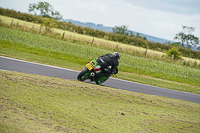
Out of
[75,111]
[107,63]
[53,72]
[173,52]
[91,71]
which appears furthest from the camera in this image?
[173,52]

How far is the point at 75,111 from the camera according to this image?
20.8ft

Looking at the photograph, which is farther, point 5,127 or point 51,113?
point 51,113

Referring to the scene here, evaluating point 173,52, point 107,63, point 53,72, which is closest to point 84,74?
point 107,63

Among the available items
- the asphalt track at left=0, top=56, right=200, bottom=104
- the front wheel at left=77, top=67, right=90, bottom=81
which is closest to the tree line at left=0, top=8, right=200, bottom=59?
the asphalt track at left=0, top=56, right=200, bottom=104

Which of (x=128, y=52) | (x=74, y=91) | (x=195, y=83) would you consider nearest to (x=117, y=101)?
(x=74, y=91)

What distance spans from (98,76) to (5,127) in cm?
710

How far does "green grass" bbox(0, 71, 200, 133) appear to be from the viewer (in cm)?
501

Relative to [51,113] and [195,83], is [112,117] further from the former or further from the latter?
[195,83]

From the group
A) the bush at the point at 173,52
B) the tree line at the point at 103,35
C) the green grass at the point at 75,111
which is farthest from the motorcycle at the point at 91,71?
the tree line at the point at 103,35

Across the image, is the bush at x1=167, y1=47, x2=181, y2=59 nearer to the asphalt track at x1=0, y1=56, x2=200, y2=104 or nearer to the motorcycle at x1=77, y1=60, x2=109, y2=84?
the asphalt track at x1=0, y1=56, x2=200, y2=104

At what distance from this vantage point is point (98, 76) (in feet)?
37.0

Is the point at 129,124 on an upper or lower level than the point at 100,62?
lower

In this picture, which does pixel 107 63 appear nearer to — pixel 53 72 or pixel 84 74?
pixel 84 74

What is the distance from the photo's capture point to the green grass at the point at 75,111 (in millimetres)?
5012
